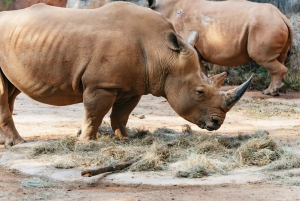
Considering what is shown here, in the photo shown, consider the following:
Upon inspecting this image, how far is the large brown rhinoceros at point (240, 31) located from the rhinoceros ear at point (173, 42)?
22.3ft

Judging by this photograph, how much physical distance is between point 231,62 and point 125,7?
6.98 meters

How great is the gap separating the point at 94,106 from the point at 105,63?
61 centimetres

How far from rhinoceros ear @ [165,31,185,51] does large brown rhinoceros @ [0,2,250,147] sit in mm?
13

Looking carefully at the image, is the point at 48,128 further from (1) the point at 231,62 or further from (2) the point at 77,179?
(1) the point at 231,62

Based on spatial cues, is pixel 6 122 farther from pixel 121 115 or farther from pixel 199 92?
pixel 199 92

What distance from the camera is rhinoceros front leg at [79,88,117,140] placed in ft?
27.0

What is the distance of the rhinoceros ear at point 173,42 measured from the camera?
8211 millimetres

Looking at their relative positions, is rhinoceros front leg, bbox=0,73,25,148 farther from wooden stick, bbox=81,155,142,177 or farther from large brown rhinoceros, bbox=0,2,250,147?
wooden stick, bbox=81,155,142,177

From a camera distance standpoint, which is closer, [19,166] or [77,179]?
[77,179]

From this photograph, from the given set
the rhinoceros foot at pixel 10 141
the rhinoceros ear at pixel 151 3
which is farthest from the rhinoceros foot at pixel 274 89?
the rhinoceros foot at pixel 10 141

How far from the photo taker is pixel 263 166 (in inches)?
279

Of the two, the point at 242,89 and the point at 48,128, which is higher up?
the point at 242,89

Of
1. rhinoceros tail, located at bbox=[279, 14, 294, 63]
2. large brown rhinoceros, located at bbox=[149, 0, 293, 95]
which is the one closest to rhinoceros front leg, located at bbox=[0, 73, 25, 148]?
large brown rhinoceros, located at bbox=[149, 0, 293, 95]

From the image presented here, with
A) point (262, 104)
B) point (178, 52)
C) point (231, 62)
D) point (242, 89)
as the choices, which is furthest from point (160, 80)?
point (231, 62)
